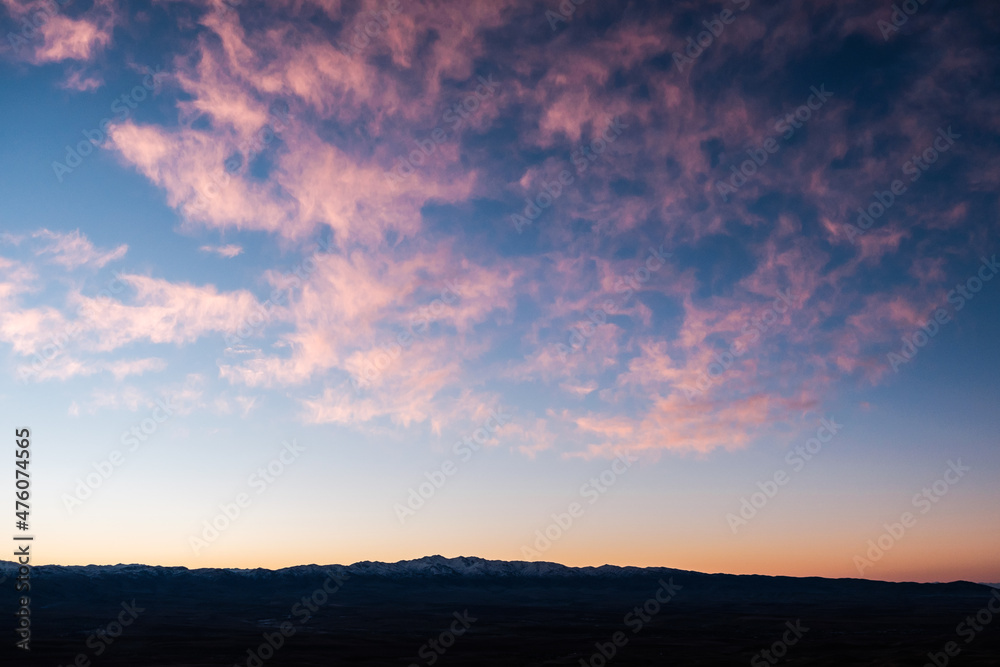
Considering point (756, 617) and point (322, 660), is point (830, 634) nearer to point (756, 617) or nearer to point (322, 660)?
point (756, 617)

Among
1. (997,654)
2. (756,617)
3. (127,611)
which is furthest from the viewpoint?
(127,611)

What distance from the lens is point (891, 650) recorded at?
85.9 m

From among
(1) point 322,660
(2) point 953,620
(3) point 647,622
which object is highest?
(1) point 322,660

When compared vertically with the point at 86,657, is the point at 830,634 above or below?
below

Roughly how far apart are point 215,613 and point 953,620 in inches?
6951

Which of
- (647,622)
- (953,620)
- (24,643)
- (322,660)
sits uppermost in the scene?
(24,643)

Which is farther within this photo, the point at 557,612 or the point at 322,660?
the point at 557,612

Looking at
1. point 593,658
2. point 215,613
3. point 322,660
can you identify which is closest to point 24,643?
point 322,660

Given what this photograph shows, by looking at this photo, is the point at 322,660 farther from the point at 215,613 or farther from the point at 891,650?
the point at 215,613

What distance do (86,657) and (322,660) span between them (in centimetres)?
2821

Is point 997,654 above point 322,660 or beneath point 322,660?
beneath

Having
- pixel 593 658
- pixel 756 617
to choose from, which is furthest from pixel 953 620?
pixel 593 658

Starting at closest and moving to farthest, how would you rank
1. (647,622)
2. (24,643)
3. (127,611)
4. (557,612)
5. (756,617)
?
(24,643), (647,622), (756,617), (127,611), (557,612)

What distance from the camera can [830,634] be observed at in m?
112
